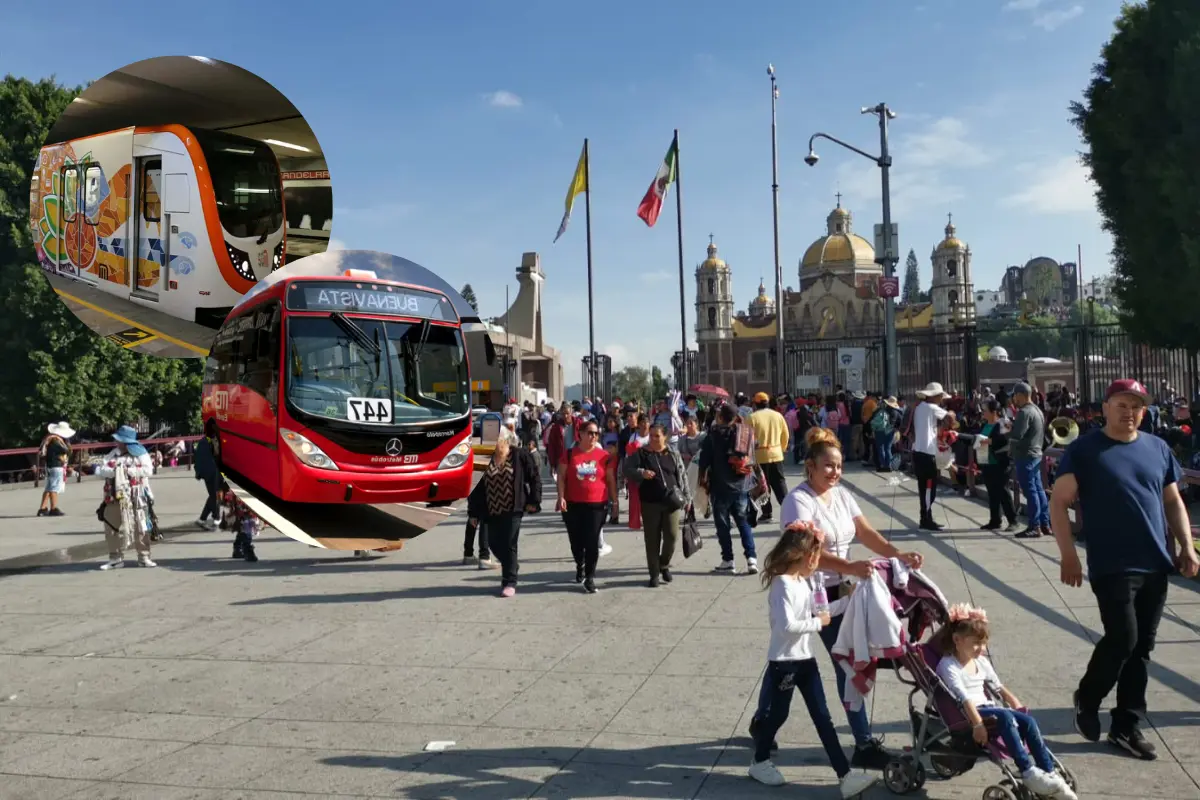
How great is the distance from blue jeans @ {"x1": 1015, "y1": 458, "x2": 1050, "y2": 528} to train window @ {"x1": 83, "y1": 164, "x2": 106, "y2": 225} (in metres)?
12.9

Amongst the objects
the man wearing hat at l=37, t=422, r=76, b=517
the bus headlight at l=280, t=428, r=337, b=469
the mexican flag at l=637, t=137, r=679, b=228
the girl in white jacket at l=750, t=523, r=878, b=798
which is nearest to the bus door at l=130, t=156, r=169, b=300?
the bus headlight at l=280, t=428, r=337, b=469

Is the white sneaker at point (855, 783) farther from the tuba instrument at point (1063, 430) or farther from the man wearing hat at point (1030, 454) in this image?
the tuba instrument at point (1063, 430)

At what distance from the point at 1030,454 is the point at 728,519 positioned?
4386 mm

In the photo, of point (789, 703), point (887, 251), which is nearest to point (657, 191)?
point (887, 251)

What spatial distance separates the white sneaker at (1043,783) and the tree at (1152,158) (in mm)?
21875

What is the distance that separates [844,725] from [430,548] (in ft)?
27.2

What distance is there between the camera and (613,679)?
279 inches

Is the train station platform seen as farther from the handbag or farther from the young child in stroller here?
the handbag

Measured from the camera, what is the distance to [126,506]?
12016 mm

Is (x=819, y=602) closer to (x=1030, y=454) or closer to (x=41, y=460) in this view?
(x=1030, y=454)

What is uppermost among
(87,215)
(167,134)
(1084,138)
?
(1084,138)

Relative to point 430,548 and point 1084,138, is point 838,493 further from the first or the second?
point 1084,138

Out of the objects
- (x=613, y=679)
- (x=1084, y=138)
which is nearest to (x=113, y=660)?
(x=613, y=679)

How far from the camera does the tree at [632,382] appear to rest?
13396 cm
